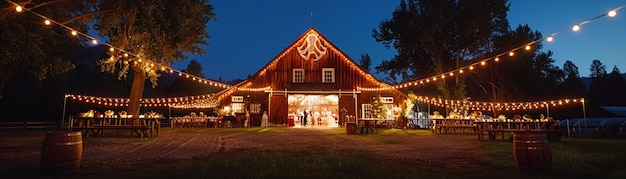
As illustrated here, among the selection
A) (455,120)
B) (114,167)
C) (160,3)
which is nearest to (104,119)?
(160,3)

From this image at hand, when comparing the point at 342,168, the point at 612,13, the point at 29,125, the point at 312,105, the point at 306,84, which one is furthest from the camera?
the point at 312,105

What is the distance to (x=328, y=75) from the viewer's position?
25.8 meters

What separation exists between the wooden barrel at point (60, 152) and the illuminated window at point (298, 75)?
A: 65.4 ft

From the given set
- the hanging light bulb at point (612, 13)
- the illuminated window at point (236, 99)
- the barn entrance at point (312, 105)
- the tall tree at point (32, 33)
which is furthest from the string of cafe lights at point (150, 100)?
the hanging light bulb at point (612, 13)

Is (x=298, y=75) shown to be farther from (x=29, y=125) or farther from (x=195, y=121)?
(x=29, y=125)

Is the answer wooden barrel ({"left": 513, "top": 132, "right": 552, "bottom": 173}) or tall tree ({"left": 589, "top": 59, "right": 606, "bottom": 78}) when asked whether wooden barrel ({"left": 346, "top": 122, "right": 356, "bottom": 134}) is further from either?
tall tree ({"left": 589, "top": 59, "right": 606, "bottom": 78})

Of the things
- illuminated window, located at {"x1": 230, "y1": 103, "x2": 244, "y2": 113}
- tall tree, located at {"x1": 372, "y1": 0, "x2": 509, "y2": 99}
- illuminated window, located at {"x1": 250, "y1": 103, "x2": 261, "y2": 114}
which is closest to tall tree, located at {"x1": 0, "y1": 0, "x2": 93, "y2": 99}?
illuminated window, located at {"x1": 230, "y1": 103, "x2": 244, "y2": 113}

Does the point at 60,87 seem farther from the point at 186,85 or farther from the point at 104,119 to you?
the point at 104,119

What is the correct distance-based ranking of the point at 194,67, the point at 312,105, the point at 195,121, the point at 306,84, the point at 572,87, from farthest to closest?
the point at 194,67
the point at 572,87
the point at 312,105
the point at 306,84
the point at 195,121

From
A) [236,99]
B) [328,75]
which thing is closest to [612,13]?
[328,75]

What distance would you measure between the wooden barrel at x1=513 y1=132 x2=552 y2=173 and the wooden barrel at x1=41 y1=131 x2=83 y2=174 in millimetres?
7015

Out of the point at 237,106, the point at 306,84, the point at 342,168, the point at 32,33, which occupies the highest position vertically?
the point at 32,33

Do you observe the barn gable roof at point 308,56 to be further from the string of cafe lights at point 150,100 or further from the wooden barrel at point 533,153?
the wooden barrel at point 533,153

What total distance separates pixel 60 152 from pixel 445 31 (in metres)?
27.0
